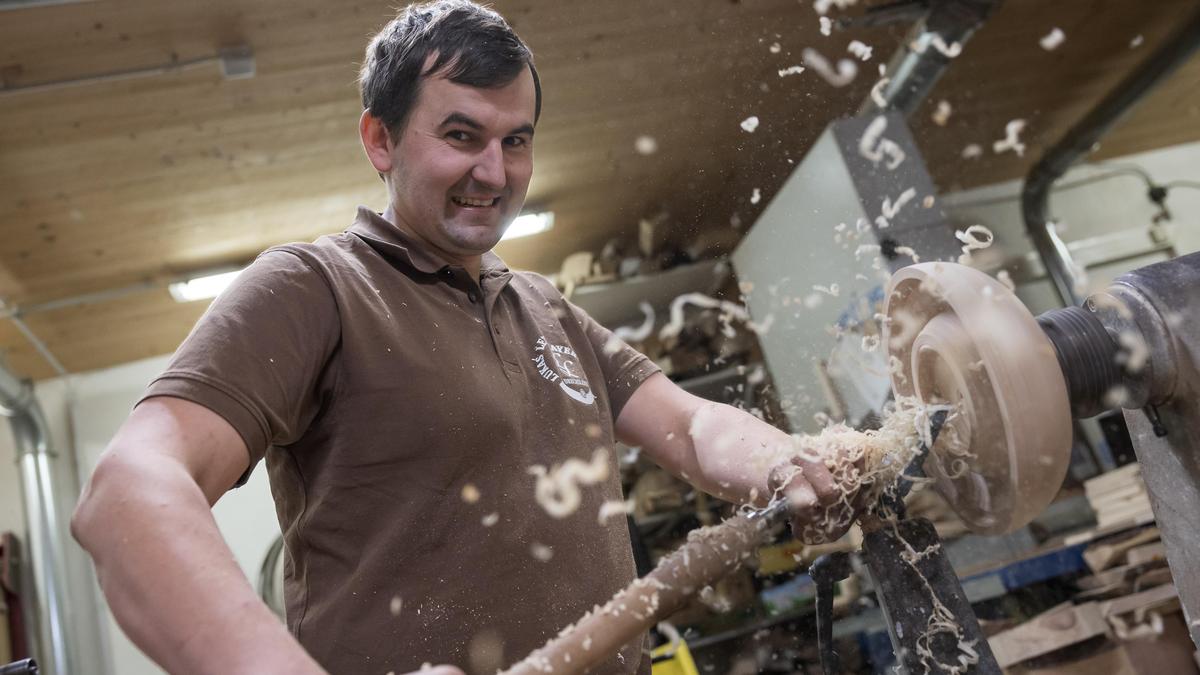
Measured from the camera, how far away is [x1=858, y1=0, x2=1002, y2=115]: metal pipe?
13.6 feet

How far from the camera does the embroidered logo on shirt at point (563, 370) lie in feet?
5.46

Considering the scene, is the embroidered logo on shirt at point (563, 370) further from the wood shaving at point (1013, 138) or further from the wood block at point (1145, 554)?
the wood shaving at point (1013, 138)

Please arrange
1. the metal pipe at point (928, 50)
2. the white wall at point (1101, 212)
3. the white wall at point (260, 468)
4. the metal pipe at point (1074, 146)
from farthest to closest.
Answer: the white wall at point (1101, 212), the white wall at point (260, 468), the metal pipe at point (1074, 146), the metal pipe at point (928, 50)

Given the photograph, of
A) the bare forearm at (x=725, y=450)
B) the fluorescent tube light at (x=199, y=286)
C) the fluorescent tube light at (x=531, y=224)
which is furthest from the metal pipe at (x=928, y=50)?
the fluorescent tube light at (x=199, y=286)

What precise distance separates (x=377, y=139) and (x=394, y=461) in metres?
0.63

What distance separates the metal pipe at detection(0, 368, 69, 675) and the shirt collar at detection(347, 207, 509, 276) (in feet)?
16.6

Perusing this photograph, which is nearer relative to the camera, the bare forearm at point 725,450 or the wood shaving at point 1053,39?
the bare forearm at point 725,450

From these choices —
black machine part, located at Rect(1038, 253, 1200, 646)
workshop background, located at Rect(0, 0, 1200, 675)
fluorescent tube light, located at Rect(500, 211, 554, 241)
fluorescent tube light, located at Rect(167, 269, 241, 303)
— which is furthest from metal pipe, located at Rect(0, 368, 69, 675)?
black machine part, located at Rect(1038, 253, 1200, 646)

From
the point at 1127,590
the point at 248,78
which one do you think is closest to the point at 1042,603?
the point at 1127,590

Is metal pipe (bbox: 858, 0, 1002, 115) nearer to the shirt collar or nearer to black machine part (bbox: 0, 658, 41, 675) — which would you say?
the shirt collar

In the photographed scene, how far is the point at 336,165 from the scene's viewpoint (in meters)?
4.83

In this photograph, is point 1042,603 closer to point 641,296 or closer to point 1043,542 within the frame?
point 1043,542

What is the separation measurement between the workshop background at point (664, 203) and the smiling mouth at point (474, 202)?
49.8 inches

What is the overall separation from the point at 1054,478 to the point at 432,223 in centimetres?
103
